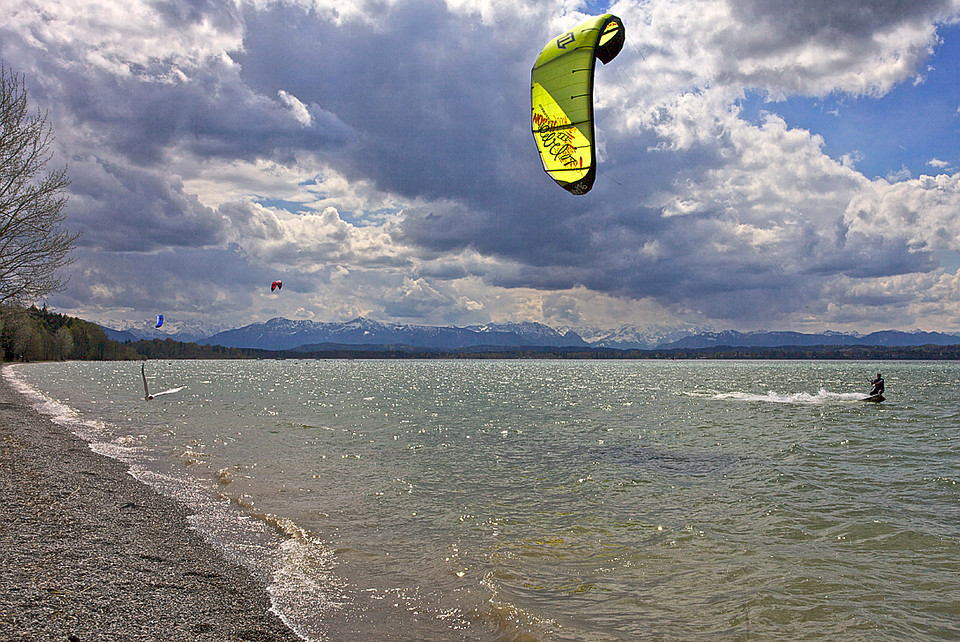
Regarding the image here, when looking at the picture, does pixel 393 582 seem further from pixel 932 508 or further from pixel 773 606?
pixel 932 508

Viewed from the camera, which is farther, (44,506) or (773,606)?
(44,506)

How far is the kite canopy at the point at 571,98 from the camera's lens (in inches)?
608

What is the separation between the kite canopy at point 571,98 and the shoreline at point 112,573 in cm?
1119

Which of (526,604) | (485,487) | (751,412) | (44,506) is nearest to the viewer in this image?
(526,604)

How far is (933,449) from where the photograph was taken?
29000mm

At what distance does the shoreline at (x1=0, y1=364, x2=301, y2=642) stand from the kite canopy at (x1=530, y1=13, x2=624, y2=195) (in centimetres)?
1119

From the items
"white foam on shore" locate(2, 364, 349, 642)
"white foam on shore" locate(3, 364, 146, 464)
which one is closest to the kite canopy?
"white foam on shore" locate(2, 364, 349, 642)

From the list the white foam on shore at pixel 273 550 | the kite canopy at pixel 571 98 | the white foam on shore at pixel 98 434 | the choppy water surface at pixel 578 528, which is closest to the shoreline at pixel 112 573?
the white foam on shore at pixel 273 550

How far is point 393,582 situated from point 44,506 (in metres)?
7.64

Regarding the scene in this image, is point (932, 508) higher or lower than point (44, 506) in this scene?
lower

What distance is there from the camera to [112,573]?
30.1ft

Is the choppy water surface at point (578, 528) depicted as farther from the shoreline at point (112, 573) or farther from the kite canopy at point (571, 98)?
the kite canopy at point (571, 98)

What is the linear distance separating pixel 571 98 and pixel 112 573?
14021 millimetres

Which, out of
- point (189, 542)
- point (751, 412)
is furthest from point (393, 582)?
point (751, 412)
